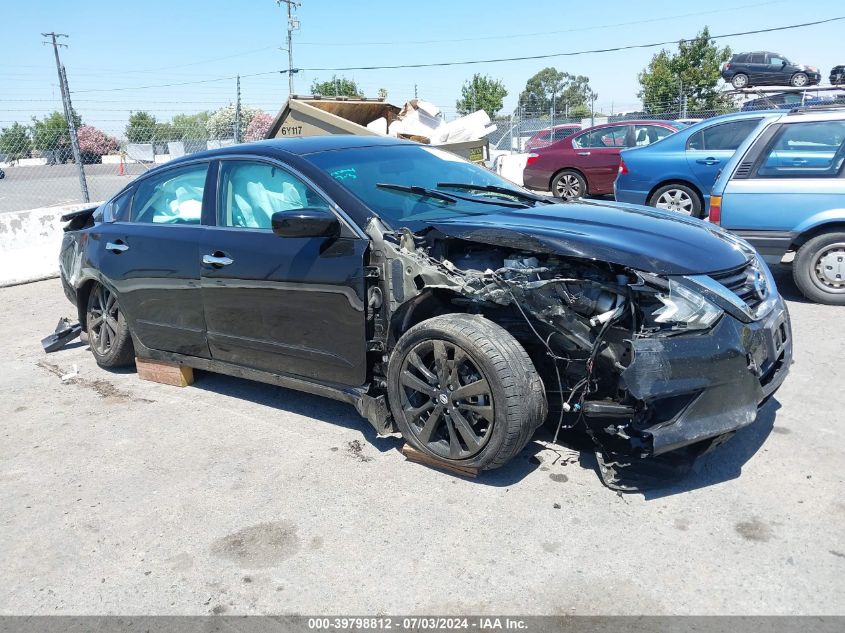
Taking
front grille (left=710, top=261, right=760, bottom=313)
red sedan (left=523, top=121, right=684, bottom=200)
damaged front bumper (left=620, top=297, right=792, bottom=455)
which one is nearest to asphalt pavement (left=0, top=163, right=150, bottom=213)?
red sedan (left=523, top=121, right=684, bottom=200)

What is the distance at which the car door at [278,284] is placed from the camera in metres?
3.74

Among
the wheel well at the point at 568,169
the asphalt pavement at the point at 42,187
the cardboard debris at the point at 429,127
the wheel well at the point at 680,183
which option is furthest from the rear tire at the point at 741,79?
the asphalt pavement at the point at 42,187

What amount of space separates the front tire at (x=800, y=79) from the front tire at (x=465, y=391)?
79.6 feet

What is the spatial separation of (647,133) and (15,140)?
443 inches

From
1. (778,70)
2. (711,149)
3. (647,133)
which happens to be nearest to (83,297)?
(711,149)

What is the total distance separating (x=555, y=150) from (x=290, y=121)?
5.13 m

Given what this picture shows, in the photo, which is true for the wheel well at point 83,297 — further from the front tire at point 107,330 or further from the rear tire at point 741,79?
the rear tire at point 741,79

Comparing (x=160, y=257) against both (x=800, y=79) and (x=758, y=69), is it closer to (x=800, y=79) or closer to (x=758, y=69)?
(x=800, y=79)

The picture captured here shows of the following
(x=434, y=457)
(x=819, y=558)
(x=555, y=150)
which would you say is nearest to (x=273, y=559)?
(x=434, y=457)

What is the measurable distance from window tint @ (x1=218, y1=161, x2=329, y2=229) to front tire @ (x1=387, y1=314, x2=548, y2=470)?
3.81 feet

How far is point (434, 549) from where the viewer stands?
299 centimetres

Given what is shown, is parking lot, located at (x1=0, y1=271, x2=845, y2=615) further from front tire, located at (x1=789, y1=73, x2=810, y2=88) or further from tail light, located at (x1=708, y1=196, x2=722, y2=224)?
front tire, located at (x1=789, y1=73, x2=810, y2=88)

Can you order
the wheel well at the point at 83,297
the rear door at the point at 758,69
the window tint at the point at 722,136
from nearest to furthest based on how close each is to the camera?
the wheel well at the point at 83,297, the window tint at the point at 722,136, the rear door at the point at 758,69

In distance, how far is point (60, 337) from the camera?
619 cm
